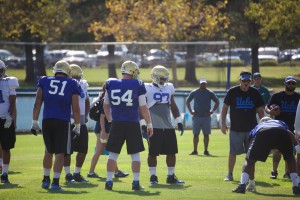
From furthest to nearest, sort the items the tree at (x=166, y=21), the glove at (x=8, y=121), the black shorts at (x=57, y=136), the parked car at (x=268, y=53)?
the tree at (x=166, y=21)
the parked car at (x=268, y=53)
the glove at (x=8, y=121)
the black shorts at (x=57, y=136)

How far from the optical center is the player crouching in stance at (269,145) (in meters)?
14.5

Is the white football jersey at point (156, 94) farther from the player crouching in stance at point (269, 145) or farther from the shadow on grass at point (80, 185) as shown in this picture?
the player crouching in stance at point (269, 145)

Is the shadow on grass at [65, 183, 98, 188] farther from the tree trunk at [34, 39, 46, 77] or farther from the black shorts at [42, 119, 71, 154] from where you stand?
the tree trunk at [34, 39, 46, 77]

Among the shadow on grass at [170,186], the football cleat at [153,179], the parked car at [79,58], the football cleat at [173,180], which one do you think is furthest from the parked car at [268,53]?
the shadow on grass at [170,186]

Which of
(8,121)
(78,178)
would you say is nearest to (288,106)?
(78,178)

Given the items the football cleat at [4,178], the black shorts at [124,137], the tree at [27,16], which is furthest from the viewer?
the tree at [27,16]

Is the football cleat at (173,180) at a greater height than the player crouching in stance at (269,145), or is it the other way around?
the player crouching in stance at (269,145)

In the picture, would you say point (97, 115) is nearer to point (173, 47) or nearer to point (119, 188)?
point (119, 188)

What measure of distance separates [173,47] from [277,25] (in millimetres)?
6410

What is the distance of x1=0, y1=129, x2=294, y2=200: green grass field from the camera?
1452cm

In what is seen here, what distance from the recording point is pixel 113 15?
53031 millimetres

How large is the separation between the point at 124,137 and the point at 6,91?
2.86 metres

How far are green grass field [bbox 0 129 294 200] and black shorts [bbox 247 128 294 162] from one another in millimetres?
692

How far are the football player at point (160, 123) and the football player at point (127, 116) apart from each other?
1.21m
